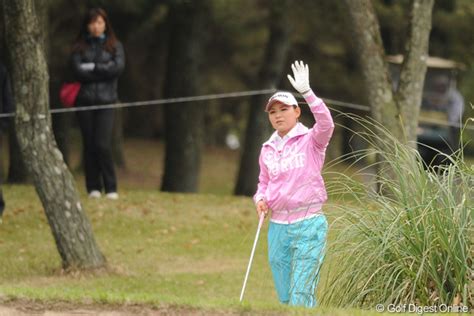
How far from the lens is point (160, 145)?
38.9 meters

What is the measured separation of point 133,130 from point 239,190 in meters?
15.4

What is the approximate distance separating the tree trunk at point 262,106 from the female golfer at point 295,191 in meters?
15.8

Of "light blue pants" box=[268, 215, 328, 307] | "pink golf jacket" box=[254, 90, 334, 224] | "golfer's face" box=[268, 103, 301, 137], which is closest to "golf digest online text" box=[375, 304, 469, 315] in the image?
"light blue pants" box=[268, 215, 328, 307]

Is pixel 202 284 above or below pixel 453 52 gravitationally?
below

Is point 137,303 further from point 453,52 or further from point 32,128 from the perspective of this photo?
point 453,52

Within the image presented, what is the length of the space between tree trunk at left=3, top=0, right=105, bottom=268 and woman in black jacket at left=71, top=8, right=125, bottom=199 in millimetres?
3070

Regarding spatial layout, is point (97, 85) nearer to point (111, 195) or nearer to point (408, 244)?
point (111, 195)

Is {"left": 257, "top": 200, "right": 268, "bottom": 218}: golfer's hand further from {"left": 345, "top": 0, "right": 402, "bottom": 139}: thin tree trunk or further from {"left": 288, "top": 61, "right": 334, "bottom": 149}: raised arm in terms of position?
{"left": 345, "top": 0, "right": 402, "bottom": 139}: thin tree trunk

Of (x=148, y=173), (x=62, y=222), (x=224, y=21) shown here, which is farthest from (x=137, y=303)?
(x=148, y=173)

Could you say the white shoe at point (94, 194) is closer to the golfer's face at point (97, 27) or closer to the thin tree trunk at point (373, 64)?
the golfer's face at point (97, 27)

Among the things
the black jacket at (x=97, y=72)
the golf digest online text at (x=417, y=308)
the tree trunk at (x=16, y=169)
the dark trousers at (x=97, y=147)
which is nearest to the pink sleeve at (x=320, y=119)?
the golf digest online text at (x=417, y=308)

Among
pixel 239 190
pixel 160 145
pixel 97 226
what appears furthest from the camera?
pixel 160 145

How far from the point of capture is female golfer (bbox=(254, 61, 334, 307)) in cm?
823

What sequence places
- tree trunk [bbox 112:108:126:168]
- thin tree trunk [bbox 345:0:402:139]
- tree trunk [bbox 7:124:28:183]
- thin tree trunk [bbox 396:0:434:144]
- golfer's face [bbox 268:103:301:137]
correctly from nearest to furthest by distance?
golfer's face [bbox 268:103:301:137]
thin tree trunk [bbox 345:0:402:139]
thin tree trunk [bbox 396:0:434:144]
tree trunk [bbox 7:124:28:183]
tree trunk [bbox 112:108:126:168]
